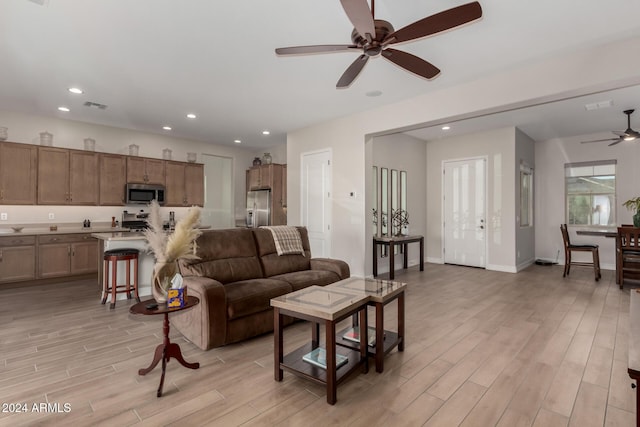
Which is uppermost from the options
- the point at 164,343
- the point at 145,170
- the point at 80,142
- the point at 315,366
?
the point at 80,142

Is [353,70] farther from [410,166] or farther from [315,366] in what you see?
[410,166]

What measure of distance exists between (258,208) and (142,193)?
8.06 feet

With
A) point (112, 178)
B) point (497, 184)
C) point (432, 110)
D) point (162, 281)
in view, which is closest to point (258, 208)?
point (112, 178)

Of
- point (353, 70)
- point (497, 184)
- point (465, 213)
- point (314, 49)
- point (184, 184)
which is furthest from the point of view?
point (184, 184)

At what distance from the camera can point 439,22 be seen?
2064 millimetres

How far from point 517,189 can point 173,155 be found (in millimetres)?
7316

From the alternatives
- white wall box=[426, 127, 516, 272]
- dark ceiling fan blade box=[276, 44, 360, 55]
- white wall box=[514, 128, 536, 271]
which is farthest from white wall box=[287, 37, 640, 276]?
dark ceiling fan blade box=[276, 44, 360, 55]

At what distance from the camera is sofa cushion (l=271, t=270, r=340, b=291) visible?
3440 mm

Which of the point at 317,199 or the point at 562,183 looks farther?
the point at 562,183

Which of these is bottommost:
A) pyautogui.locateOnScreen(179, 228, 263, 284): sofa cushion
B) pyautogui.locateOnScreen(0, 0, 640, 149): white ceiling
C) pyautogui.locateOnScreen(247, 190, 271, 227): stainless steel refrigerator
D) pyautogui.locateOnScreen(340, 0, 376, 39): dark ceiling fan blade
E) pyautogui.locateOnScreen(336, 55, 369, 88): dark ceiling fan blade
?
pyautogui.locateOnScreen(179, 228, 263, 284): sofa cushion

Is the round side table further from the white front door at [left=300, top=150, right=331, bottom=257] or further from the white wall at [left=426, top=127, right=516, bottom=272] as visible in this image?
the white wall at [left=426, top=127, right=516, bottom=272]

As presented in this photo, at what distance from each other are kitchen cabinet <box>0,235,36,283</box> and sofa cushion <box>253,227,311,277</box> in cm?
397

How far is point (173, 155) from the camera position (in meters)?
7.16

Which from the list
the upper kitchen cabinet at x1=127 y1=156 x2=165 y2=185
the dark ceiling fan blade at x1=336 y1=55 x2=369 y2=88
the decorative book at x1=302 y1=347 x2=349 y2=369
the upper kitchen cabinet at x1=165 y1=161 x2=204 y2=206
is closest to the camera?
the decorative book at x1=302 y1=347 x2=349 y2=369
